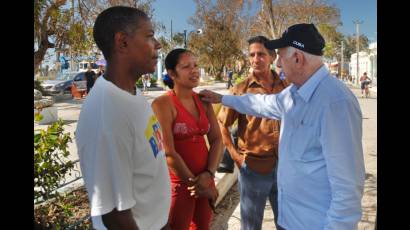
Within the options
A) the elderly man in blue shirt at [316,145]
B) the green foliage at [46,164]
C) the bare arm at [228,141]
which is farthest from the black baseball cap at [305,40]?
the green foliage at [46,164]

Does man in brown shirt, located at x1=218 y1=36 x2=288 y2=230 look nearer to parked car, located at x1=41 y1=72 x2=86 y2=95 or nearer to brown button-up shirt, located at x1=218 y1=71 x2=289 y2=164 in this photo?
brown button-up shirt, located at x1=218 y1=71 x2=289 y2=164

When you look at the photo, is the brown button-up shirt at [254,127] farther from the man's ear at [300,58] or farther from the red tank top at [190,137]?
the man's ear at [300,58]

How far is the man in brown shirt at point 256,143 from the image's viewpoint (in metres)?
2.85

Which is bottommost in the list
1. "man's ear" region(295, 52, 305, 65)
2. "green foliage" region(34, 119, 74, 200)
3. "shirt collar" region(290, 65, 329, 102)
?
"green foliage" region(34, 119, 74, 200)

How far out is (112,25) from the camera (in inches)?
61.1

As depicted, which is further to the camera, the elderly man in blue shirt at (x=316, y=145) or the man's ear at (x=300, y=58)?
the man's ear at (x=300, y=58)

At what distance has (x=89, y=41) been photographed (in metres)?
5.49

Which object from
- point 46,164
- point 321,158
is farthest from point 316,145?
point 46,164

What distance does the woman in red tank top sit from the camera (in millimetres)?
2520

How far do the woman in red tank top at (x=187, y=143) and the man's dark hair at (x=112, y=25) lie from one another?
965 millimetres

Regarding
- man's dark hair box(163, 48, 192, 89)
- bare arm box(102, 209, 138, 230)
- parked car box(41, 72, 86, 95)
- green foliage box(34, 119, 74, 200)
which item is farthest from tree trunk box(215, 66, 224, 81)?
bare arm box(102, 209, 138, 230)

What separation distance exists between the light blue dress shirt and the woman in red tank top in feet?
2.32
